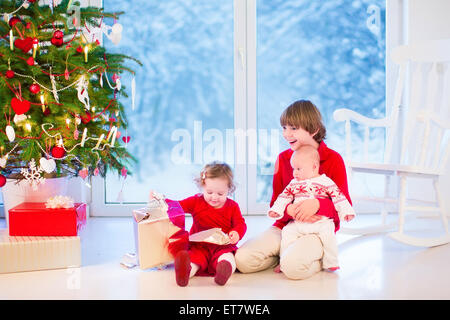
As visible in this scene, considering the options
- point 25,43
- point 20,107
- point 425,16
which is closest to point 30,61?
point 25,43

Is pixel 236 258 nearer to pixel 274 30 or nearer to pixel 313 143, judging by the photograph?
pixel 313 143

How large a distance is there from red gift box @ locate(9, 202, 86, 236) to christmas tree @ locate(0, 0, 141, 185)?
149 millimetres

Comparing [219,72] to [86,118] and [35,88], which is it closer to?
[86,118]

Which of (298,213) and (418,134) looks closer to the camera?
(298,213)

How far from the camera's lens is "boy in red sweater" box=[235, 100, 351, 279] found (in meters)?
1.78

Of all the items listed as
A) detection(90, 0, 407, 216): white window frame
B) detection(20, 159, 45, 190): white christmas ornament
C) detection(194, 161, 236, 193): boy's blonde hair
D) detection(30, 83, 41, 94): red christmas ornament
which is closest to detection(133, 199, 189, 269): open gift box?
detection(194, 161, 236, 193): boy's blonde hair

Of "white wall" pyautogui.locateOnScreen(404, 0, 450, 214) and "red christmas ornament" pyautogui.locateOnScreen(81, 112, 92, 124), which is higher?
Answer: "white wall" pyautogui.locateOnScreen(404, 0, 450, 214)

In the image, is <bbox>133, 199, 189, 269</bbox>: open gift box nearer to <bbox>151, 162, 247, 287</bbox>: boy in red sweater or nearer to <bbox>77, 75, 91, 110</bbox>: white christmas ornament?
<bbox>151, 162, 247, 287</bbox>: boy in red sweater

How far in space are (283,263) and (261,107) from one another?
1410 millimetres

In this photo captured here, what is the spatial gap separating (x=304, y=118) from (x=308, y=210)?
0.34 m

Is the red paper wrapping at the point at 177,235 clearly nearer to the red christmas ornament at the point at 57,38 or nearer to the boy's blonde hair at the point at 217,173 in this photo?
the boy's blonde hair at the point at 217,173

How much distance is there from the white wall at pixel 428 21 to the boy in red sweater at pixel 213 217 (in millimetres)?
1629

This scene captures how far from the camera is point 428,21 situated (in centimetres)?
296

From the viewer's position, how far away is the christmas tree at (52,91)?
76.5 inches
